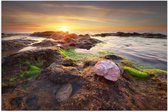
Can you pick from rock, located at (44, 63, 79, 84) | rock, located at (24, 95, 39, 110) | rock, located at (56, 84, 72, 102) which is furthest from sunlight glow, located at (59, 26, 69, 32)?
rock, located at (24, 95, 39, 110)

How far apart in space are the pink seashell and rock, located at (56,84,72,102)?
364mm

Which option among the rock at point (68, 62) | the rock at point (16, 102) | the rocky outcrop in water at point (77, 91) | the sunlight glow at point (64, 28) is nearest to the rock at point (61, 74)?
the rocky outcrop in water at point (77, 91)

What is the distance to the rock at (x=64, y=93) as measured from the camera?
2365 millimetres

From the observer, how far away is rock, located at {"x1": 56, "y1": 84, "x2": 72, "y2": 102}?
7.76 ft

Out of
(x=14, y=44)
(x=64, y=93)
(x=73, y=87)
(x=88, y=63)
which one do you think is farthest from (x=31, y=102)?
(x=14, y=44)

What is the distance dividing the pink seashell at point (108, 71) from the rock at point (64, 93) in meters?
0.36

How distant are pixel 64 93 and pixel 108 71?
1.74 feet

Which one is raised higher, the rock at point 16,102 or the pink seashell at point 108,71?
the pink seashell at point 108,71

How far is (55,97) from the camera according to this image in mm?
2400

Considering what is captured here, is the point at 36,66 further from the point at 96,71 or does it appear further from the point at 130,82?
the point at 130,82

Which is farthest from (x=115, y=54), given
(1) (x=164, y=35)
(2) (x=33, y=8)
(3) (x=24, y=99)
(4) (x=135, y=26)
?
(3) (x=24, y=99)

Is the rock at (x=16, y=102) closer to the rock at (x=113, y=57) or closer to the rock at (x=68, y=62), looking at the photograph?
the rock at (x=68, y=62)

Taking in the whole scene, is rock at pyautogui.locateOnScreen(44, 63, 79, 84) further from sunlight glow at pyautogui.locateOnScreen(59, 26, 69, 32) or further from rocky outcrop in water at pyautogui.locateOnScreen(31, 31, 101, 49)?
rocky outcrop in water at pyautogui.locateOnScreen(31, 31, 101, 49)

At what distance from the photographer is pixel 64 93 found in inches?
94.5
